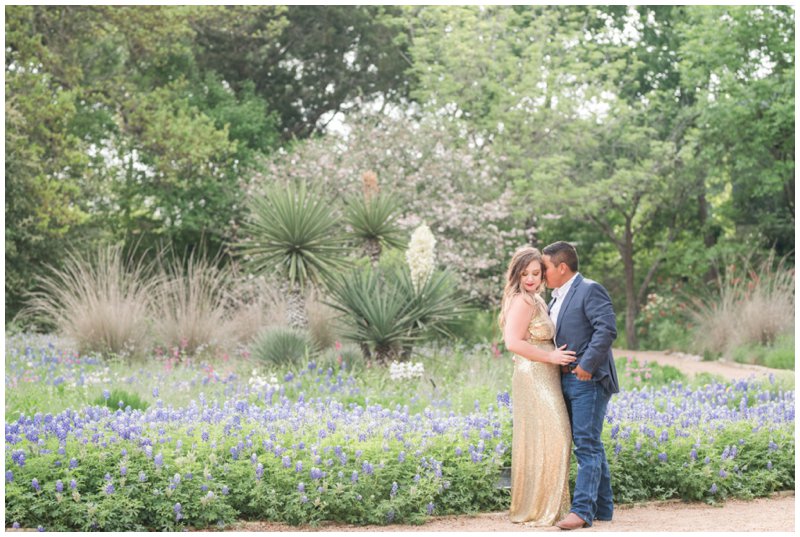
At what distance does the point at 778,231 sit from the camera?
19750mm

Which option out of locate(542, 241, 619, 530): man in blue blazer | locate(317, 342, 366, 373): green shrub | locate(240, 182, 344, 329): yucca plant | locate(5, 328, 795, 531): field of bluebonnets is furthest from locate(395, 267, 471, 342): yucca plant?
locate(542, 241, 619, 530): man in blue blazer

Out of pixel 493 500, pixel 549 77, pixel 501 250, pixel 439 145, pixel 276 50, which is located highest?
pixel 276 50

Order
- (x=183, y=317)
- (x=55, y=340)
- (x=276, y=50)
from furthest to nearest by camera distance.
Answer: (x=276, y=50), (x=55, y=340), (x=183, y=317)

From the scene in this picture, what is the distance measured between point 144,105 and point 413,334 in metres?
11.7

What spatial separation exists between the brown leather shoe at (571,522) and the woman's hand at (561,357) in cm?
85

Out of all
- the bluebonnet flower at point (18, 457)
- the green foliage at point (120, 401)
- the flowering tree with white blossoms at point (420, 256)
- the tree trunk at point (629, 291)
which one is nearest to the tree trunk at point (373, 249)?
the flowering tree with white blossoms at point (420, 256)

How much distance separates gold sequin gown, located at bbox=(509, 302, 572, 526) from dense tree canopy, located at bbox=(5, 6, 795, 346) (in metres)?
11.4

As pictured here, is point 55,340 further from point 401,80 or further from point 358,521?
point 401,80

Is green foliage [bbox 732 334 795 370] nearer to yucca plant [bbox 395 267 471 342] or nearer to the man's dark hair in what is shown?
yucca plant [bbox 395 267 471 342]

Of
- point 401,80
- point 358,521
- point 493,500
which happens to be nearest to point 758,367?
point 493,500

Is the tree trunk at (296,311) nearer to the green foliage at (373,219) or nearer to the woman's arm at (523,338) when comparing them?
the green foliage at (373,219)

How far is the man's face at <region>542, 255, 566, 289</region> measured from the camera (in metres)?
5.65

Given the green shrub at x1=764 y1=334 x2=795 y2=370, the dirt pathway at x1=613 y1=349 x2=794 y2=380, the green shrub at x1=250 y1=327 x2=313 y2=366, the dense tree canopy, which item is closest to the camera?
the green shrub at x1=250 y1=327 x2=313 y2=366

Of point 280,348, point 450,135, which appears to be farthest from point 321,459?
point 450,135
